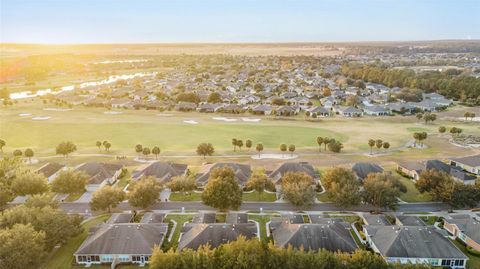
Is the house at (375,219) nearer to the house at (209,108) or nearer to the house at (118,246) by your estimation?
the house at (118,246)

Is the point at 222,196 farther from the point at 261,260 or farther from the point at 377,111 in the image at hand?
the point at 377,111

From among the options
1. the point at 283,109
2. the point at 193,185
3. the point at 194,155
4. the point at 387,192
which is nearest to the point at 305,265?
the point at 387,192

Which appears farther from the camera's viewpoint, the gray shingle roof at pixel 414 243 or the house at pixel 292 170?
the house at pixel 292 170

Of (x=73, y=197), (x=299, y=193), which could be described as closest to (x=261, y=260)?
(x=299, y=193)

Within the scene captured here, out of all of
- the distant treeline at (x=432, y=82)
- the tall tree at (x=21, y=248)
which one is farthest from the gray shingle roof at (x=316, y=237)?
the distant treeline at (x=432, y=82)

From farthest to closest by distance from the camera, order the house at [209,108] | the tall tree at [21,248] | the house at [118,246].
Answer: the house at [209,108]
the house at [118,246]
the tall tree at [21,248]

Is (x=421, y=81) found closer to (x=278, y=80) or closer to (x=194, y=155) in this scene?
(x=278, y=80)

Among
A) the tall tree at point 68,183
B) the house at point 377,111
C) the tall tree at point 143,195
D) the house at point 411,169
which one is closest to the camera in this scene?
the tall tree at point 143,195
